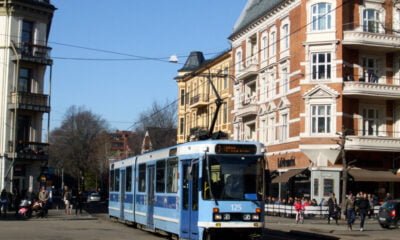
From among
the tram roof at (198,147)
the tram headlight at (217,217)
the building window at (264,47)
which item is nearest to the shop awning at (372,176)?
the building window at (264,47)

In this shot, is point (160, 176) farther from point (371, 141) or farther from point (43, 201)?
point (371, 141)

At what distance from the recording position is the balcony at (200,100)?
72.4 meters

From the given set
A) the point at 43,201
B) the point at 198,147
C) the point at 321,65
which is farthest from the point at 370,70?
the point at 198,147

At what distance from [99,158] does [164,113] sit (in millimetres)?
15340

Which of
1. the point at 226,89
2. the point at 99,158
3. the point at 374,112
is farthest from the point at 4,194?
the point at 99,158

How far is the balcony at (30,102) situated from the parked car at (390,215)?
26.6 meters

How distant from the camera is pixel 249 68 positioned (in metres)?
58.1

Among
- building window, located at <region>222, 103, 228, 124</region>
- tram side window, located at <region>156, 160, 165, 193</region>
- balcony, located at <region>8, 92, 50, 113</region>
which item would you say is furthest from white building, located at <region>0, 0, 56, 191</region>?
tram side window, located at <region>156, 160, 165, 193</region>

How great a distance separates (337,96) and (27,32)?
23.1 m

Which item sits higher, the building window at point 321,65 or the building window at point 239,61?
the building window at point 239,61

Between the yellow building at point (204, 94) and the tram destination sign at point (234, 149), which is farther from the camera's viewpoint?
the yellow building at point (204, 94)

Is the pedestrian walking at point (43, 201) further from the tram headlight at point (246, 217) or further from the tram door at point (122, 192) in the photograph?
the tram headlight at point (246, 217)

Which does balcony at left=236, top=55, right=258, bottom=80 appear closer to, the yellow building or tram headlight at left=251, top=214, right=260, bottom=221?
the yellow building

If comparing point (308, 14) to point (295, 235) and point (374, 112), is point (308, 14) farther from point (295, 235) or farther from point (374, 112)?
point (295, 235)
